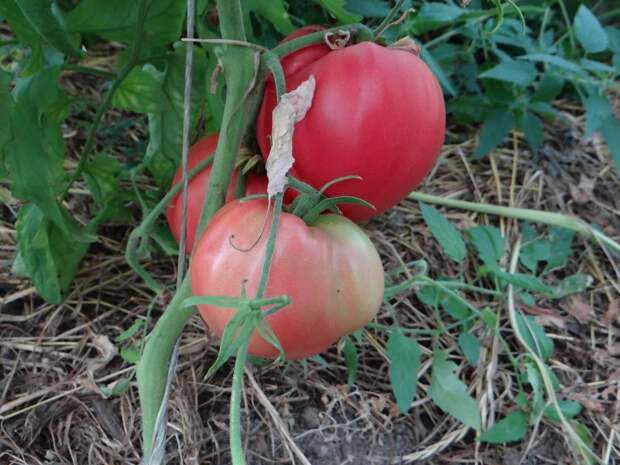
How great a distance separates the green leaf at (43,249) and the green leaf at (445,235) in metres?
0.49

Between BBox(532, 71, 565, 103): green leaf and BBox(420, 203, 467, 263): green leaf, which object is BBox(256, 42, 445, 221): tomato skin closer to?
BBox(420, 203, 467, 263): green leaf

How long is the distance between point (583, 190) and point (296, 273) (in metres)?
0.80

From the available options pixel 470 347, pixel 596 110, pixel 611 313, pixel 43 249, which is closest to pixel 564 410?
pixel 470 347

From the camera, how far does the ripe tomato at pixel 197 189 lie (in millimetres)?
692

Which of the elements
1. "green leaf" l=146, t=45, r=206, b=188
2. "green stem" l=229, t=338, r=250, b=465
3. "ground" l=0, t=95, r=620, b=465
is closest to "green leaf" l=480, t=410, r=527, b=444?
"ground" l=0, t=95, r=620, b=465

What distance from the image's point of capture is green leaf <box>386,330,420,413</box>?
741 mm

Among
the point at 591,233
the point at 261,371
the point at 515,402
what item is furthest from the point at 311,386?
the point at 591,233

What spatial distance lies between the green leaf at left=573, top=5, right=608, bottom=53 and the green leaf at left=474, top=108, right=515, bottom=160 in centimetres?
17

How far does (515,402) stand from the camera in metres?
0.86

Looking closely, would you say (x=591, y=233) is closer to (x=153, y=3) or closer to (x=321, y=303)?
(x=321, y=303)

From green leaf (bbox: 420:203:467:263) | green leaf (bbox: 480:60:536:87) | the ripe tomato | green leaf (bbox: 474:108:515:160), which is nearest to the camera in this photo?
the ripe tomato

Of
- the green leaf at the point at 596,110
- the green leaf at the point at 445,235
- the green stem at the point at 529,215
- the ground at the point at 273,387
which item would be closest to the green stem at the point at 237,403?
the ground at the point at 273,387

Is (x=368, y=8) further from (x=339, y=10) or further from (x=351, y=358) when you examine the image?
(x=351, y=358)

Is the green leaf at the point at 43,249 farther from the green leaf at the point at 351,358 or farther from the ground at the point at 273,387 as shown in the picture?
the green leaf at the point at 351,358
